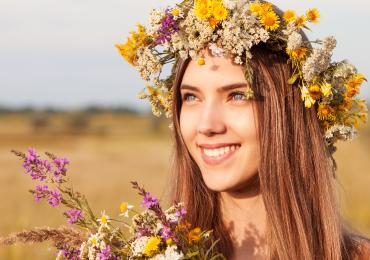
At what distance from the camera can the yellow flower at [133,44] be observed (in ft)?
14.2

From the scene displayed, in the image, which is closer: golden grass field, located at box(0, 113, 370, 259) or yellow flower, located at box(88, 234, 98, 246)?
yellow flower, located at box(88, 234, 98, 246)

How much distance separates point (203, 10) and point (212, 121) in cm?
65

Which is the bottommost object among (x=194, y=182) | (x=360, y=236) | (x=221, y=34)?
(x=360, y=236)

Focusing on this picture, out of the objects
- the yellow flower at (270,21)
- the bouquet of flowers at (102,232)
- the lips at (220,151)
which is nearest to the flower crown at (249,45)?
the yellow flower at (270,21)

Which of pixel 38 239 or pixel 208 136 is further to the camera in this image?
pixel 208 136

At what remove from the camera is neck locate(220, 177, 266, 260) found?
13.3 feet

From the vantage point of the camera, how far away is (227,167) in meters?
3.78

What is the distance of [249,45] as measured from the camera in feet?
12.7

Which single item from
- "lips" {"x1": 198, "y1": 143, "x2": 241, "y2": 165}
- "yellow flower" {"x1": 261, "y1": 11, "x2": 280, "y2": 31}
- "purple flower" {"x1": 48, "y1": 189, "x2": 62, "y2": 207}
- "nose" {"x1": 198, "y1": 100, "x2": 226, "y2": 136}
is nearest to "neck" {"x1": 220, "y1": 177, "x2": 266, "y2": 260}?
"lips" {"x1": 198, "y1": 143, "x2": 241, "y2": 165}

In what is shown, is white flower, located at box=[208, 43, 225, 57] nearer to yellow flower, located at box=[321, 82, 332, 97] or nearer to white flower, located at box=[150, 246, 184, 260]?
yellow flower, located at box=[321, 82, 332, 97]

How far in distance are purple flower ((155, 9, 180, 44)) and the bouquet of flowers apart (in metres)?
1.20

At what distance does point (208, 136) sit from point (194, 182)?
22.7 inches

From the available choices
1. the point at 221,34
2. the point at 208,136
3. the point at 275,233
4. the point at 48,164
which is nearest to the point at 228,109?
the point at 208,136

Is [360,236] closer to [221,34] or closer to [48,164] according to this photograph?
[221,34]
